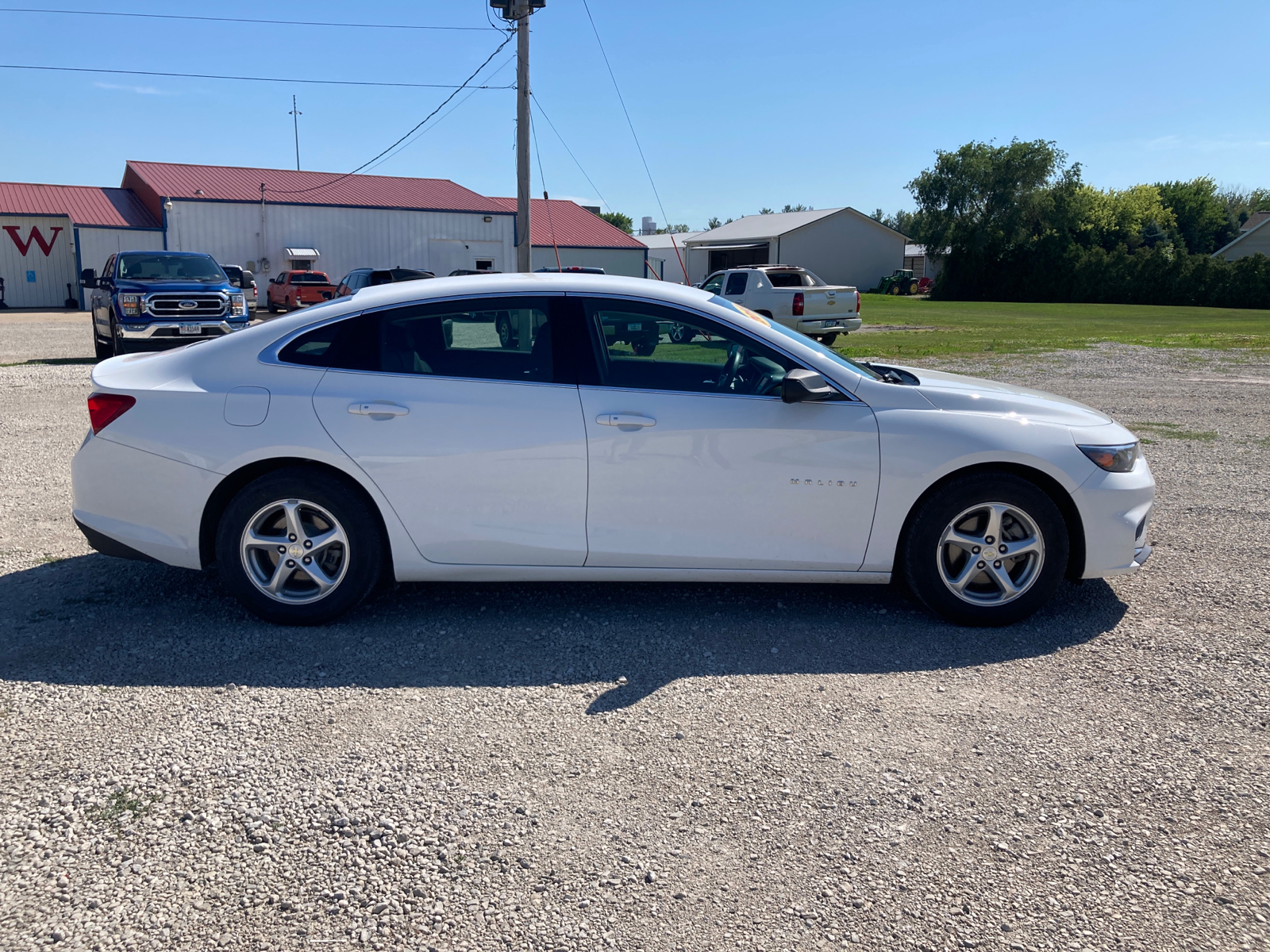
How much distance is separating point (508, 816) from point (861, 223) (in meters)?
71.2

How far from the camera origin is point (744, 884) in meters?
2.73

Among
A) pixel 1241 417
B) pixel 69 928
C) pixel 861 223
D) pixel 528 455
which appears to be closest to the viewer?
pixel 69 928

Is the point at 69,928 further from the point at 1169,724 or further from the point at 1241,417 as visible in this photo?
the point at 1241,417

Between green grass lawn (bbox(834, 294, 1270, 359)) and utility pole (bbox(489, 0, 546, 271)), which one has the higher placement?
utility pole (bbox(489, 0, 546, 271))

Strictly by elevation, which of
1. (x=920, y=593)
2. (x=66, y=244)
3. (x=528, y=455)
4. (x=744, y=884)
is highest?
(x=66, y=244)

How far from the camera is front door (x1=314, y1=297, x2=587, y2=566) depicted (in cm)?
443

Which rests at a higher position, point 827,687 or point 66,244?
point 66,244

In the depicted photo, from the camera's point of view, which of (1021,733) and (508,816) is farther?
(1021,733)

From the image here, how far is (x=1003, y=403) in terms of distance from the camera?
185 inches

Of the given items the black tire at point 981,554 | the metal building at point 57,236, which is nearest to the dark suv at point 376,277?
the black tire at point 981,554

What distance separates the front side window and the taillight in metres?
2.19

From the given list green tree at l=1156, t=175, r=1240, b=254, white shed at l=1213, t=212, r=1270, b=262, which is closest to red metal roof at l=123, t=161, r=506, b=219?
white shed at l=1213, t=212, r=1270, b=262

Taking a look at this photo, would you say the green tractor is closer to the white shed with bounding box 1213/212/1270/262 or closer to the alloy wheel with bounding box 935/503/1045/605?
the white shed with bounding box 1213/212/1270/262

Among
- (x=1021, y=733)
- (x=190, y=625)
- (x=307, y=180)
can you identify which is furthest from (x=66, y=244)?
(x=1021, y=733)
